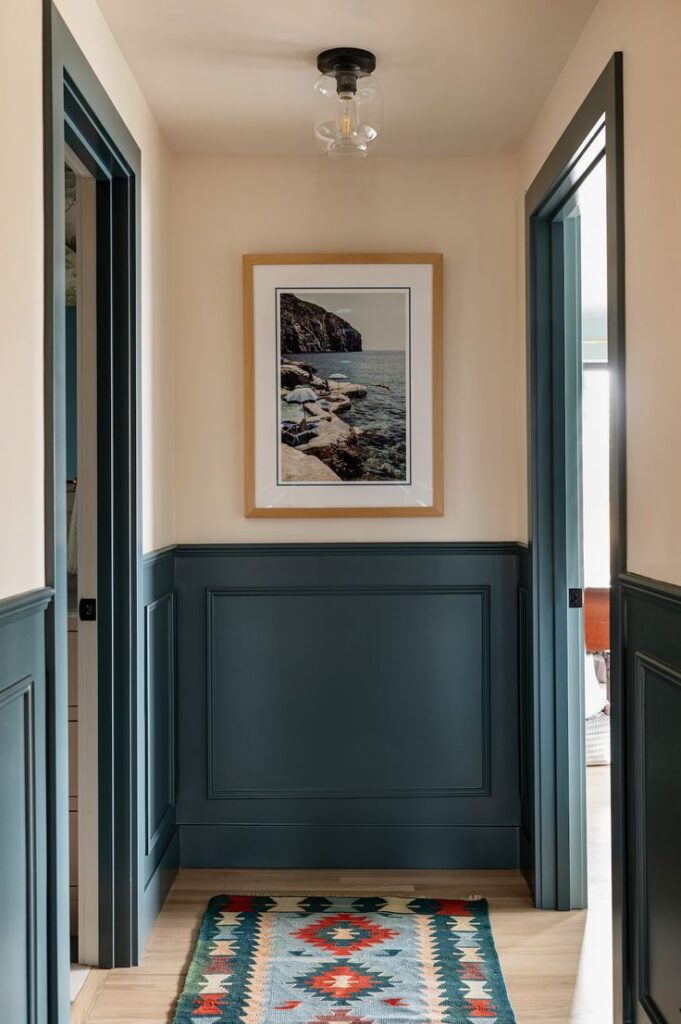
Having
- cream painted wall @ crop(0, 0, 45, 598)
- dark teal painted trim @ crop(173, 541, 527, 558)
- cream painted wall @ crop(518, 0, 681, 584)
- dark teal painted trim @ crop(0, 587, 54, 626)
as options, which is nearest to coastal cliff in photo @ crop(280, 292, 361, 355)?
dark teal painted trim @ crop(173, 541, 527, 558)

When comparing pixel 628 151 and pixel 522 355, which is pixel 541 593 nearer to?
pixel 522 355

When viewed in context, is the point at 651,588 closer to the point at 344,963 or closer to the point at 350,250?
the point at 344,963

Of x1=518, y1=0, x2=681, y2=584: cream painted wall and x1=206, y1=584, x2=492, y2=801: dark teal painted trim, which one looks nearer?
x1=518, y1=0, x2=681, y2=584: cream painted wall

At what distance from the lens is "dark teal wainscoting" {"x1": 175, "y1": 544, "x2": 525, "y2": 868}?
11.4 ft

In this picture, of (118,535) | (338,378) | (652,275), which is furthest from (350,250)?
(652,275)

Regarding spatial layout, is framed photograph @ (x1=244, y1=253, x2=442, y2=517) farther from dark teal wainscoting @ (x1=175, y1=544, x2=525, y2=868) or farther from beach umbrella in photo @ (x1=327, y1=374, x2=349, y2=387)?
dark teal wainscoting @ (x1=175, y1=544, x2=525, y2=868)

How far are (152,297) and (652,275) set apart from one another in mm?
1663

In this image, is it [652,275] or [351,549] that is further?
[351,549]

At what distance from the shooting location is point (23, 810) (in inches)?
72.7

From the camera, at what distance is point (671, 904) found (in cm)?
192

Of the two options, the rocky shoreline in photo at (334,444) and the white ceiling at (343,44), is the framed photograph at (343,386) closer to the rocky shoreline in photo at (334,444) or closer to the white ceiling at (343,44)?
the rocky shoreline in photo at (334,444)

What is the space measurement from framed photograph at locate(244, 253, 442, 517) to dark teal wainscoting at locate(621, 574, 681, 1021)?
145 centimetres

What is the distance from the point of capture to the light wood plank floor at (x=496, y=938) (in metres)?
2.55

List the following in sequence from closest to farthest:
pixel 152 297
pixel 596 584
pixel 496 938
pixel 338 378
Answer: pixel 496 938 < pixel 152 297 < pixel 338 378 < pixel 596 584
